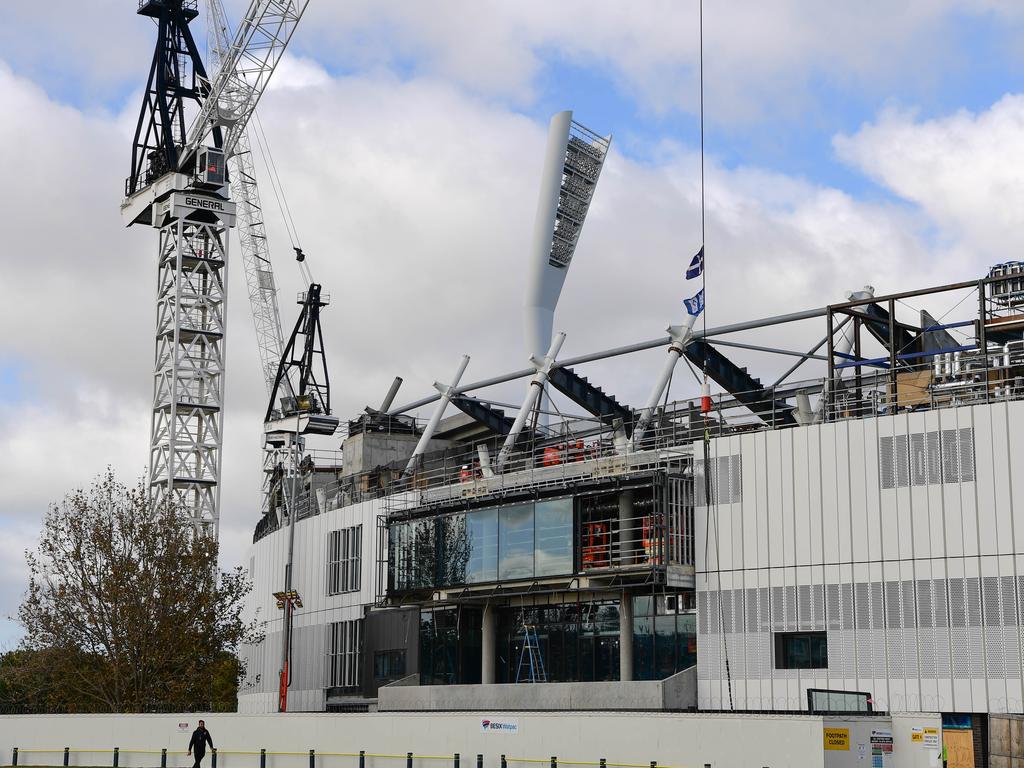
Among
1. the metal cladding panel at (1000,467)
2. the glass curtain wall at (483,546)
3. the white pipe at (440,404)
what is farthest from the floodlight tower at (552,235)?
the metal cladding panel at (1000,467)

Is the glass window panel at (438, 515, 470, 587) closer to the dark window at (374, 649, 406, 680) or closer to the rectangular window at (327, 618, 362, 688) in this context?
the dark window at (374, 649, 406, 680)

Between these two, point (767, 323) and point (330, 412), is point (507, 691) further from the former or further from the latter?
point (330, 412)

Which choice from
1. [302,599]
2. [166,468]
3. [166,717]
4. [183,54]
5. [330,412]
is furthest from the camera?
[330,412]

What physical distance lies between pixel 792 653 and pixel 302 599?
35.5 meters

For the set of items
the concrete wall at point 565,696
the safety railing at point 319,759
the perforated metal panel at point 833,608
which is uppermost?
the perforated metal panel at point 833,608

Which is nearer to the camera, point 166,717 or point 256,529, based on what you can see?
point 166,717

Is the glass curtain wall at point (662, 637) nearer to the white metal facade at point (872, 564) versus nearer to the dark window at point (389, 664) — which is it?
the white metal facade at point (872, 564)

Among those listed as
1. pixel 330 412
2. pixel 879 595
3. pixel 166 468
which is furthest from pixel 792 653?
pixel 330 412

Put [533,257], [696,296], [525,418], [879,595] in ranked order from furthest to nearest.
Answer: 1. [533,257]
2. [525,418]
3. [696,296]
4. [879,595]

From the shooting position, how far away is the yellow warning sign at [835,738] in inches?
1300

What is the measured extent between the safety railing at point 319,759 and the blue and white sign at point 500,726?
78 cm

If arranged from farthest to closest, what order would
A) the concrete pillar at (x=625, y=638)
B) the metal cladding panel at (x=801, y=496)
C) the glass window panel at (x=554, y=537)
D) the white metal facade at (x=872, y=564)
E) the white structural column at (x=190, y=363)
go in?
the white structural column at (x=190, y=363), the glass window panel at (x=554, y=537), the concrete pillar at (x=625, y=638), the metal cladding panel at (x=801, y=496), the white metal facade at (x=872, y=564)

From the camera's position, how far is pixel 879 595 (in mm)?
46594

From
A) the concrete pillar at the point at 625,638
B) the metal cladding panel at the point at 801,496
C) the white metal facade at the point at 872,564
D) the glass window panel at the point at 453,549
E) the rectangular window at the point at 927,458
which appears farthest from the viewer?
the glass window panel at the point at 453,549
